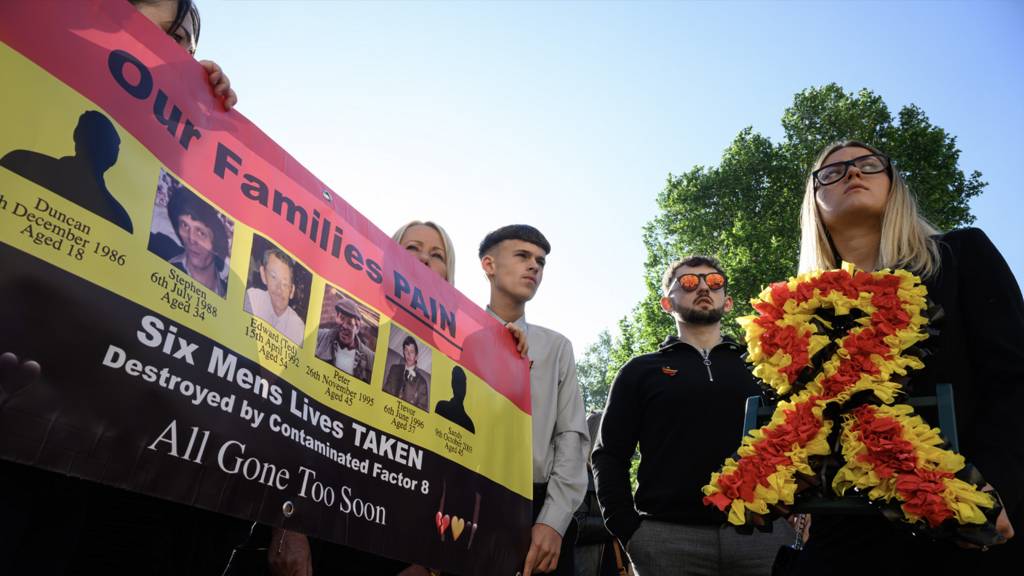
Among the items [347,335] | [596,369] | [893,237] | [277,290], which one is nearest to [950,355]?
[893,237]

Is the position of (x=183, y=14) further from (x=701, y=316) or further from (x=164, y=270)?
(x=701, y=316)

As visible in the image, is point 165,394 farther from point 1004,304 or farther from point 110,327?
point 1004,304

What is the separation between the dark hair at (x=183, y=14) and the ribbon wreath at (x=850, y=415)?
235cm

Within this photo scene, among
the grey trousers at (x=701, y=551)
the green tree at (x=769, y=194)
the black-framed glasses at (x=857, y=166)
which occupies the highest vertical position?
A: the green tree at (x=769, y=194)

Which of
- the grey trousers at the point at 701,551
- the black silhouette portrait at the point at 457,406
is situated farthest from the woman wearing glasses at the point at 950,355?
the black silhouette portrait at the point at 457,406

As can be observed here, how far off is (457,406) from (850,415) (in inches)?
61.4

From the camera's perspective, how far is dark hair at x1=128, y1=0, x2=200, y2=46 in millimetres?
2293

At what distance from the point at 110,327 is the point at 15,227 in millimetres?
306

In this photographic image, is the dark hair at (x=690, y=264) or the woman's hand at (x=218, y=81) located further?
the dark hair at (x=690, y=264)

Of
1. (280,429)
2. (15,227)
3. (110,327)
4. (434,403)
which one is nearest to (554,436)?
(434,403)

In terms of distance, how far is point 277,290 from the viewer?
2293 millimetres

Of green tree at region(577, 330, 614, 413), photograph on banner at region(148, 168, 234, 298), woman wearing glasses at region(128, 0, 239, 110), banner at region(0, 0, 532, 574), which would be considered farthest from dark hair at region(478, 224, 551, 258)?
green tree at region(577, 330, 614, 413)

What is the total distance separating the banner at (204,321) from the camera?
160 cm

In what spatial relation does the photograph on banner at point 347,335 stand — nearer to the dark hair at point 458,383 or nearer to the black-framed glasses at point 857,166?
the dark hair at point 458,383
